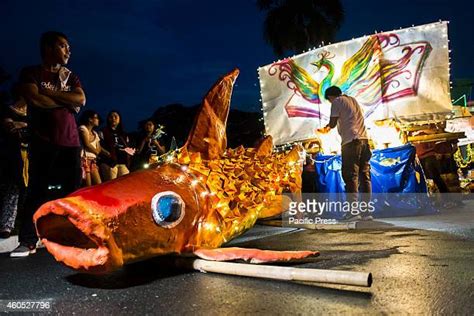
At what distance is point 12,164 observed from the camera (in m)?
4.63

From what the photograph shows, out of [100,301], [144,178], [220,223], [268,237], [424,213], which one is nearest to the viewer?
[100,301]

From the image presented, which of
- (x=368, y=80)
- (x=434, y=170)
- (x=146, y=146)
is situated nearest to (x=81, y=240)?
(x=146, y=146)

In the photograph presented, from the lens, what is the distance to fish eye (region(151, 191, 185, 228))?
2.57 metres

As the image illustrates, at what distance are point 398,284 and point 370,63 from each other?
21.1 ft

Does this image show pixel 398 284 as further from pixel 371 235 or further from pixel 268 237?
pixel 268 237

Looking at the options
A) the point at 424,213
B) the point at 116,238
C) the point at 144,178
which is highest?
the point at 144,178

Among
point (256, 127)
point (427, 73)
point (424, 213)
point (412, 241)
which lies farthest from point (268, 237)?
point (256, 127)

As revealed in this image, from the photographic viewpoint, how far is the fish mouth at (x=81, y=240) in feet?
7.16

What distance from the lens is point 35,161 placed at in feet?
12.1

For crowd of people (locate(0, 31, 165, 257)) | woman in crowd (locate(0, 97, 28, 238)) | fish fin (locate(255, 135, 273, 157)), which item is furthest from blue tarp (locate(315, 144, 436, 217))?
woman in crowd (locate(0, 97, 28, 238))

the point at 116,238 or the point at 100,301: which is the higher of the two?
the point at 116,238

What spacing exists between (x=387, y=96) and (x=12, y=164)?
21.8 ft

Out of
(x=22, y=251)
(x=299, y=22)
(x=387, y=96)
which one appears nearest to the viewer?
(x=22, y=251)

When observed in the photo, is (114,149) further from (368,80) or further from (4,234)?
(368,80)
